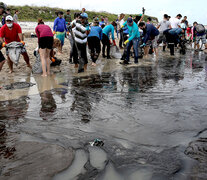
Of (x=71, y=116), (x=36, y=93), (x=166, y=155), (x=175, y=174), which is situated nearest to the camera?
(x=175, y=174)

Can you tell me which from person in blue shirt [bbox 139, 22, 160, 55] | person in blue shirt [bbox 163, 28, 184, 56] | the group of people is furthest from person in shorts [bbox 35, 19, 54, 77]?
person in blue shirt [bbox 163, 28, 184, 56]

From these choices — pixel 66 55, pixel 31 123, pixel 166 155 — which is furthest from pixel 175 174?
pixel 66 55

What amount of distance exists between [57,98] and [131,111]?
1.56 m

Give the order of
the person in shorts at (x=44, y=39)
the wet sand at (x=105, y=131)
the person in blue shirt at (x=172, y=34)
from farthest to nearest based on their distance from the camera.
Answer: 1. the person in blue shirt at (x=172, y=34)
2. the person in shorts at (x=44, y=39)
3. the wet sand at (x=105, y=131)

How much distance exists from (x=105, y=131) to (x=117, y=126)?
8.8 inches

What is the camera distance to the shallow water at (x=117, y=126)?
7.04ft

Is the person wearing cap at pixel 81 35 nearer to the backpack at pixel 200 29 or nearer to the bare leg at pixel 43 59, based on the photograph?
the bare leg at pixel 43 59

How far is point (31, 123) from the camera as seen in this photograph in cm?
320

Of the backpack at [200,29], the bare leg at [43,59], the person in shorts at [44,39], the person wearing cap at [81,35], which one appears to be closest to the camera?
the person in shorts at [44,39]

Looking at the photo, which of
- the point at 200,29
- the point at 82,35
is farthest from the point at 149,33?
the point at 200,29

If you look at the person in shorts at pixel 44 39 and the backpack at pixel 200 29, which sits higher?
the backpack at pixel 200 29

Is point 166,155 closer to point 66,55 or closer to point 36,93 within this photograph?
point 36,93

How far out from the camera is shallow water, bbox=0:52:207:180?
7.04ft

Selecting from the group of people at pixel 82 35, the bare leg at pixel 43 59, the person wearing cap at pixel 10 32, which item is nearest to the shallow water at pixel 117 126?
the bare leg at pixel 43 59
